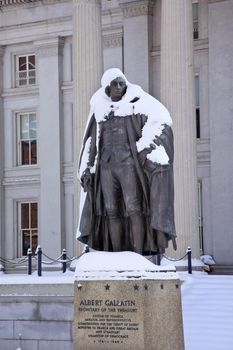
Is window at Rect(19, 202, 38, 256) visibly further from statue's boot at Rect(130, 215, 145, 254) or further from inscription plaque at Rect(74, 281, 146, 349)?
inscription plaque at Rect(74, 281, 146, 349)

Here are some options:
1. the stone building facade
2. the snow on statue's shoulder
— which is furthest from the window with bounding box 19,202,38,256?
the snow on statue's shoulder

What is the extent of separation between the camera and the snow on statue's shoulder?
28.7 feet

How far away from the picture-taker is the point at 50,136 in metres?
34.6

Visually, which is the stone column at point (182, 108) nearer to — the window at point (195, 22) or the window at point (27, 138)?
the window at point (195, 22)

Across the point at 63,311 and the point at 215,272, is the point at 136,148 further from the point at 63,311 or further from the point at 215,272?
the point at 215,272

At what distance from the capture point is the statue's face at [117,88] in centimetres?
970

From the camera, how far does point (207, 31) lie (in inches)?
1216

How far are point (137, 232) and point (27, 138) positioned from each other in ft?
87.4

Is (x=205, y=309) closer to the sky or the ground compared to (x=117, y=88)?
closer to the ground

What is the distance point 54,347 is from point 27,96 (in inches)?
813

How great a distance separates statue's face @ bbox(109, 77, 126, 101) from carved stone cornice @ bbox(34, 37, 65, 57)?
25307 millimetres

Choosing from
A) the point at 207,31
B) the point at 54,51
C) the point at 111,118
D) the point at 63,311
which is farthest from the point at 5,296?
the point at 54,51

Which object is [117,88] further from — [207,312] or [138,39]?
[138,39]

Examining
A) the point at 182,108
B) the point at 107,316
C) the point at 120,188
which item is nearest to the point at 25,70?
the point at 182,108
